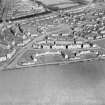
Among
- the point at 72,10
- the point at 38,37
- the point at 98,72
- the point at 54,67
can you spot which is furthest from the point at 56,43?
the point at 72,10

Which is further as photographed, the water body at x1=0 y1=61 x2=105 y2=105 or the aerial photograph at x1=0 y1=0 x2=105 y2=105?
the aerial photograph at x1=0 y1=0 x2=105 y2=105

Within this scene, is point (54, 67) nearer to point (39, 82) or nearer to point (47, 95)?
point (39, 82)

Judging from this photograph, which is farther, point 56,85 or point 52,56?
point 52,56

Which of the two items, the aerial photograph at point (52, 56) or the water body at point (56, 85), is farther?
the aerial photograph at point (52, 56)

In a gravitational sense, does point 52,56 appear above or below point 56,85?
above
